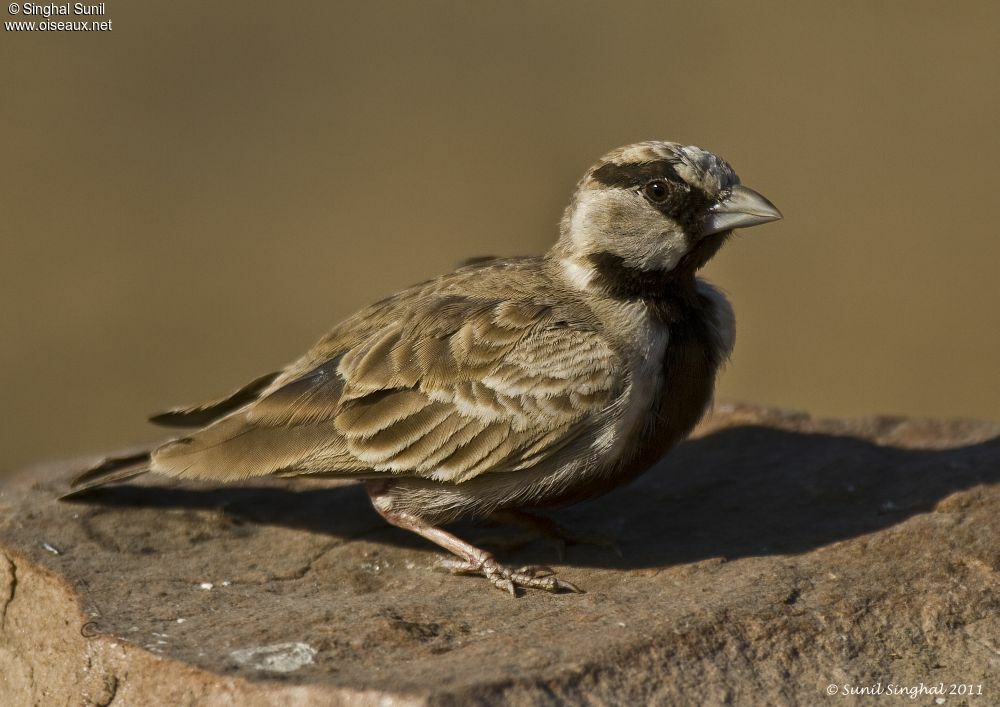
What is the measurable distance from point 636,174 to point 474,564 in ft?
7.34

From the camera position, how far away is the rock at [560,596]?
5.55 m

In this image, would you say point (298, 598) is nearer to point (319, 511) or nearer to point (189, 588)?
point (189, 588)

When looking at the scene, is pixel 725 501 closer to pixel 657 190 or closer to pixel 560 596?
pixel 560 596

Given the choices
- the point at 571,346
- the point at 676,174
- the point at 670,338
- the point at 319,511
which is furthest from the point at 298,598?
the point at 676,174

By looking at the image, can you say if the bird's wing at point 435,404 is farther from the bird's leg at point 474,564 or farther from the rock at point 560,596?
the rock at point 560,596

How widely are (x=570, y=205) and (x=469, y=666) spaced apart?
9.94 ft

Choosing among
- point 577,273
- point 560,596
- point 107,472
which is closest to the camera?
point 560,596

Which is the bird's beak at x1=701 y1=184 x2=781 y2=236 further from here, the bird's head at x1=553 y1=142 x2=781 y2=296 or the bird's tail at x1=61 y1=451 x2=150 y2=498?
the bird's tail at x1=61 y1=451 x2=150 y2=498

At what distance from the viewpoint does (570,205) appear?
7520 millimetres

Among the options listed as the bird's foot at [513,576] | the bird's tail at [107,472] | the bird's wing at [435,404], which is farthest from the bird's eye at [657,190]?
the bird's tail at [107,472]

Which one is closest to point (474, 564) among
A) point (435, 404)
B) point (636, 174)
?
point (435, 404)

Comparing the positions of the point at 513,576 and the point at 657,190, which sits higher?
the point at 657,190

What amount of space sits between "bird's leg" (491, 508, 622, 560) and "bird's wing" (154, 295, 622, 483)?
2.10ft

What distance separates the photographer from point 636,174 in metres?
7.06
